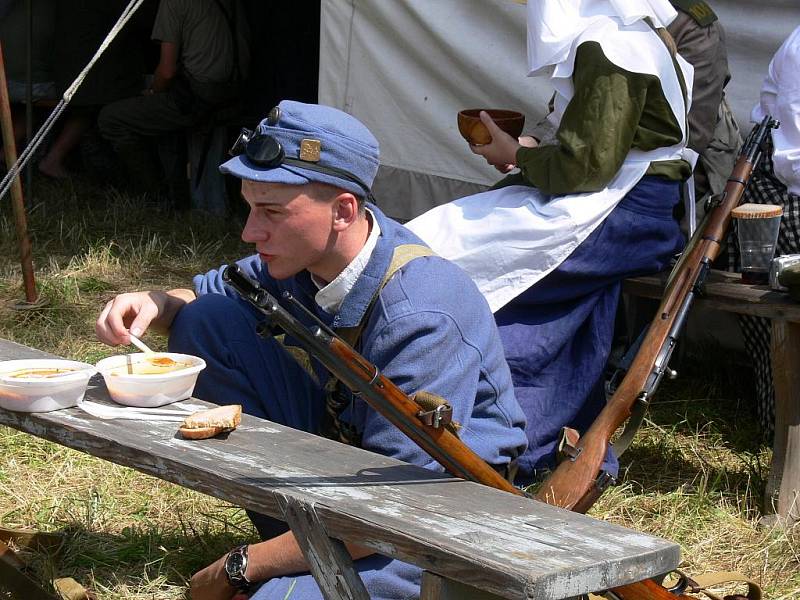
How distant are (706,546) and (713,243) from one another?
3.14 ft

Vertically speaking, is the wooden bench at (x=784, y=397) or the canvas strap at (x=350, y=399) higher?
the canvas strap at (x=350, y=399)

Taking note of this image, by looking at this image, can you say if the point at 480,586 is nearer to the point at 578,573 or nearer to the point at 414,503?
the point at 578,573

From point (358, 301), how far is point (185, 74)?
5190 mm

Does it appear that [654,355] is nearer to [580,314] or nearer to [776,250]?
[580,314]

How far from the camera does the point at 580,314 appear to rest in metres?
3.75

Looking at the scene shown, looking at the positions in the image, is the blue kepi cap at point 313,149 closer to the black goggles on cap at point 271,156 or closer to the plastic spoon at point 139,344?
the black goggles on cap at point 271,156

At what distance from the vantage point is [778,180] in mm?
4000

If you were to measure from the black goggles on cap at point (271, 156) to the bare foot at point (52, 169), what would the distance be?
19.3 feet

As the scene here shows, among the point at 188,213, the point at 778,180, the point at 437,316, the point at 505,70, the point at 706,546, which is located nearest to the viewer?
the point at 437,316

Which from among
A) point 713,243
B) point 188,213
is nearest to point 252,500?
point 713,243

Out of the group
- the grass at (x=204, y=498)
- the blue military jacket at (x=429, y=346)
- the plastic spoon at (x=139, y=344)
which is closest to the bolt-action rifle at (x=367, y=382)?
the blue military jacket at (x=429, y=346)

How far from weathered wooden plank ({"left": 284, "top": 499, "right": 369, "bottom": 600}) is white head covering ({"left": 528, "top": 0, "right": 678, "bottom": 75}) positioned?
2385mm

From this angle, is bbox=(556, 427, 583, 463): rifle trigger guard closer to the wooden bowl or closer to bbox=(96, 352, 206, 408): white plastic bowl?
bbox=(96, 352, 206, 408): white plastic bowl

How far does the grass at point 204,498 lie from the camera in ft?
10.0
